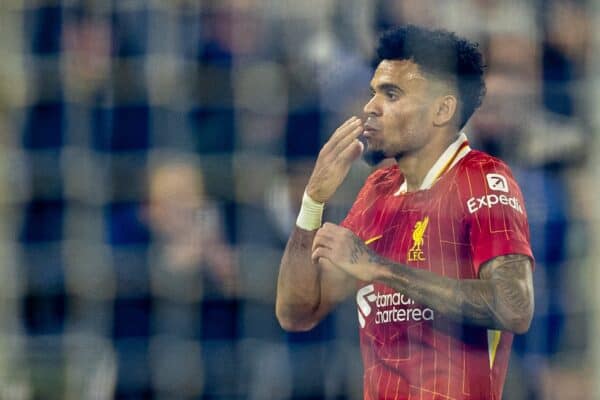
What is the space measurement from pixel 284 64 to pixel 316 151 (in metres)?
0.26

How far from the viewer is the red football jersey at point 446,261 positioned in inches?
72.6

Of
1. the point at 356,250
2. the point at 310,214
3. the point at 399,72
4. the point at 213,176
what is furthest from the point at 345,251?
the point at 213,176

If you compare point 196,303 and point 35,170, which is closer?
point 196,303

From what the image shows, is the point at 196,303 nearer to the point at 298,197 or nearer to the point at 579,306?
the point at 298,197

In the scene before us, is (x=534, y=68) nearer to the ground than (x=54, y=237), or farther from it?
farther from it

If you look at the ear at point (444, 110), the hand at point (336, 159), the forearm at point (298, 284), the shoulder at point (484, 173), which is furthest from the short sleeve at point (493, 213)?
the forearm at point (298, 284)

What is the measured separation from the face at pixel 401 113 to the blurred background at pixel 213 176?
0.12m

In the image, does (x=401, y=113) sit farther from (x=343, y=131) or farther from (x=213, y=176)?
(x=213, y=176)

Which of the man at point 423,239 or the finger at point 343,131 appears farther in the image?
the finger at point 343,131

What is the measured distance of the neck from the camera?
6.40 feet

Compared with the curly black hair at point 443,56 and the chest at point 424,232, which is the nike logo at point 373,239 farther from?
the curly black hair at point 443,56

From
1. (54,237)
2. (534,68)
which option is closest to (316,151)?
(534,68)

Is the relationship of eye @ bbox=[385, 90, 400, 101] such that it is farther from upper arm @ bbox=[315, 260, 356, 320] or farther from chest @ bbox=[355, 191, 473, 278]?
upper arm @ bbox=[315, 260, 356, 320]

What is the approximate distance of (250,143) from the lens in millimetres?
2363
